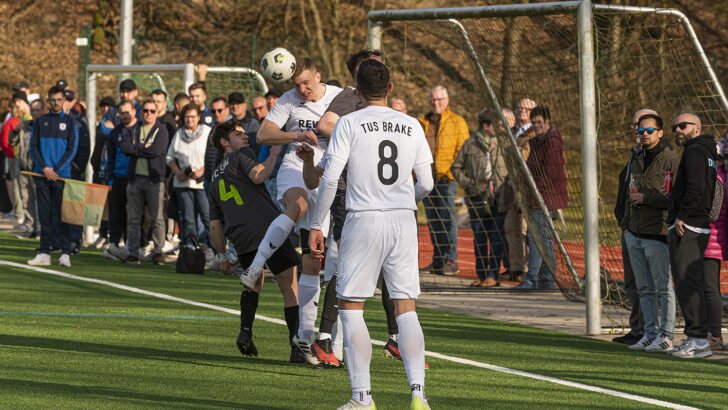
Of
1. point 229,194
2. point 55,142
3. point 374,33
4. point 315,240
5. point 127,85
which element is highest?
point 374,33

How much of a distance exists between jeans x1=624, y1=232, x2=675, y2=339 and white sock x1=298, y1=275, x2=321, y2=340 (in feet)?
9.77

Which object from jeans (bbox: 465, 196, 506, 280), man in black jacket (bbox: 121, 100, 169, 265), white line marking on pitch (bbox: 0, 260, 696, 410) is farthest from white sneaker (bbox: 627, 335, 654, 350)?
man in black jacket (bbox: 121, 100, 169, 265)

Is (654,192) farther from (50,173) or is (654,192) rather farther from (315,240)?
(50,173)

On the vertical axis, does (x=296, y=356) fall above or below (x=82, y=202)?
below

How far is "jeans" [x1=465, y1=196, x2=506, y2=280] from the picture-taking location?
1446 cm

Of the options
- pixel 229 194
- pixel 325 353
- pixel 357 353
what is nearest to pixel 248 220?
pixel 229 194

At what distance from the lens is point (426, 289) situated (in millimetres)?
13602

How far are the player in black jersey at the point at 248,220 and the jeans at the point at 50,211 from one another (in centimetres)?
664

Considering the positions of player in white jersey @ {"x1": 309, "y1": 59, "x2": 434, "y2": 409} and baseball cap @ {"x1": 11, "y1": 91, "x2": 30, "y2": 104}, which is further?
baseball cap @ {"x1": 11, "y1": 91, "x2": 30, "y2": 104}

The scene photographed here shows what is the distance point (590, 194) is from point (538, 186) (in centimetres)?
284

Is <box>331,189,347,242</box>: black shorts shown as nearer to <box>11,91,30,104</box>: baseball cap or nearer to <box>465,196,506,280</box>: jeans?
<box>465,196,506,280</box>: jeans

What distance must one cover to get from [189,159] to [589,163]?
252 inches

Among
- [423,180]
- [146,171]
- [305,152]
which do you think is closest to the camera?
[423,180]

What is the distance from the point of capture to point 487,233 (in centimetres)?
1451
